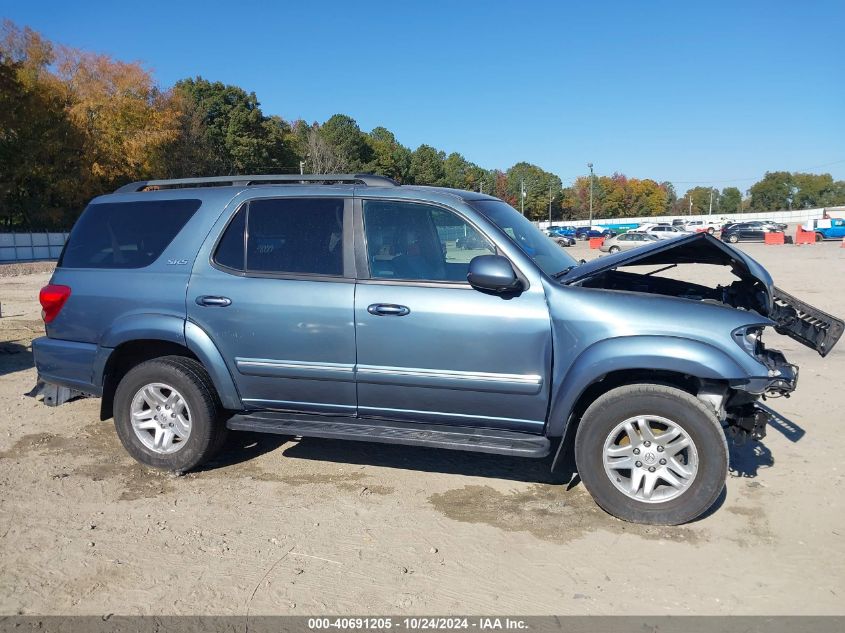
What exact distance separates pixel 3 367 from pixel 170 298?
4.88 metres

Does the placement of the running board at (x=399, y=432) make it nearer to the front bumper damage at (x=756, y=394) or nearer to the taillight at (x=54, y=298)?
the front bumper damage at (x=756, y=394)

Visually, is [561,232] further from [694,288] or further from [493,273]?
[493,273]

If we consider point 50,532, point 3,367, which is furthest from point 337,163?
point 50,532

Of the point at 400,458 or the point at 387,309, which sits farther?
the point at 400,458

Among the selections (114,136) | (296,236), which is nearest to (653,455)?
(296,236)

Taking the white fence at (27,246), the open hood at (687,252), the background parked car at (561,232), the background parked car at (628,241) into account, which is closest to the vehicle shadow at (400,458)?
the open hood at (687,252)

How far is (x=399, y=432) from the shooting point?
4.39 metres

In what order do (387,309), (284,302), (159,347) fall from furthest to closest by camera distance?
1. (159,347)
2. (284,302)
3. (387,309)

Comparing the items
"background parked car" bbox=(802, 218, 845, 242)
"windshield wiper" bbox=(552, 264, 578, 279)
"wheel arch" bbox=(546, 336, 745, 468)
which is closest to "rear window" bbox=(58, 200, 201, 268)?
"windshield wiper" bbox=(552, 264, 578, 279)

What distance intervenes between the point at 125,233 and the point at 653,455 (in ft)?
13.1

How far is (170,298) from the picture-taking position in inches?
188

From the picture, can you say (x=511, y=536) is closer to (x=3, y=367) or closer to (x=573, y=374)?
(x=573, y=374)

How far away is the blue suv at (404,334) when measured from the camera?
4000mm

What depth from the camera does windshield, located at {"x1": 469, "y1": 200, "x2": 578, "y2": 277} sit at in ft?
14.9
